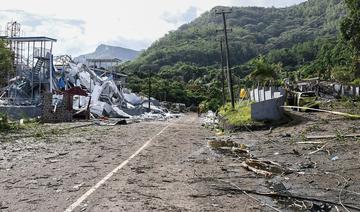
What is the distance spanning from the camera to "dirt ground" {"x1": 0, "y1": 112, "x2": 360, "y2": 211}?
26.7 ft

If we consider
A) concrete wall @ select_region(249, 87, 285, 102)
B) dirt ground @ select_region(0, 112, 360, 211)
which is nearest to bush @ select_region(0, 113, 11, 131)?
dirt ground @ select_region(0, 112, 360, 211)

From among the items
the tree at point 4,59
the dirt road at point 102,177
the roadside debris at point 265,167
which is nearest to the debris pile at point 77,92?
the tree at point 4,59

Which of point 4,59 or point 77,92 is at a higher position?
point 4,59

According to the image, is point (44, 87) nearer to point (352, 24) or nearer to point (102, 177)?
point (352, 24)

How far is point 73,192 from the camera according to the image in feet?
29.2

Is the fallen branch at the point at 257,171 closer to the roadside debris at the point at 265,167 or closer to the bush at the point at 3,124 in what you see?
the roadside debris at the point at 265,167

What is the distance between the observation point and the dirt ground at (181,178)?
8.12 m

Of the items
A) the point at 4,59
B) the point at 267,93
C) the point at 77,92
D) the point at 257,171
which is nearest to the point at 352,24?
the point at 267,93

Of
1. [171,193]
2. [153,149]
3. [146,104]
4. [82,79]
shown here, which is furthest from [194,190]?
[146,104]

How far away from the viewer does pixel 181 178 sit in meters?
10.9

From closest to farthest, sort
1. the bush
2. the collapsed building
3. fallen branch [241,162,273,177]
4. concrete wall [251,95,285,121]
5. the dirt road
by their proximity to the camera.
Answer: the dirt road
fallen branch [241,162,273,177]
concrete wall [251,95,285,121]
the bush
the collapsed building

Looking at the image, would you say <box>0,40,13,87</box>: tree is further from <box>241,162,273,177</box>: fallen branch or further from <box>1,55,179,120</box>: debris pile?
<box>241,162,273,177</box>: fallen branch

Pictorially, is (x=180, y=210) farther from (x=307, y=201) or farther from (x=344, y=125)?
(x=344, y=125)

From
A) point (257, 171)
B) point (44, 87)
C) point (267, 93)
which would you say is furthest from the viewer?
point (44, 87)
